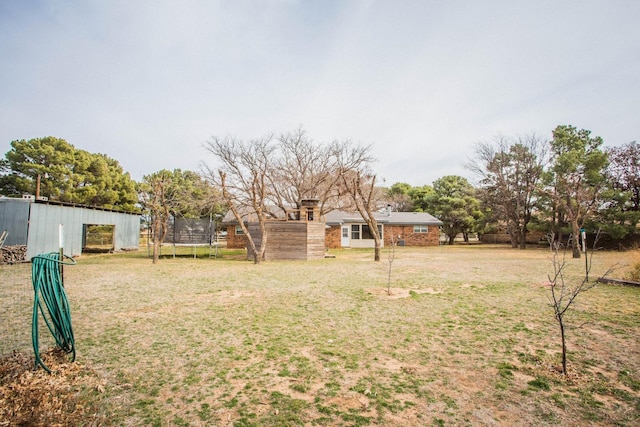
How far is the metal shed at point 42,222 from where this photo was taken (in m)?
13.4

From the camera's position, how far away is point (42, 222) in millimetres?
14234

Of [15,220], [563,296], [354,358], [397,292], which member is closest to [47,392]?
[354,358]

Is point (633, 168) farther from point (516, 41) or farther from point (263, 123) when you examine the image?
point (263, 123)

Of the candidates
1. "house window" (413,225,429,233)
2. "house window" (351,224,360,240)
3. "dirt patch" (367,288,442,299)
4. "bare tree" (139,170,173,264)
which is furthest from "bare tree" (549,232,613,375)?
"house window" (413,225,429,233)

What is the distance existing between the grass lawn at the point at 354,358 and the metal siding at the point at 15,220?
378 inches

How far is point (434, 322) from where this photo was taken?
519cm

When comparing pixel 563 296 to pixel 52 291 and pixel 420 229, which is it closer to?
pixel 52 291

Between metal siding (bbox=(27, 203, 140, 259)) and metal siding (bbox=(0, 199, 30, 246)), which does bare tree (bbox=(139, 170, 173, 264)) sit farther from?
metal siding (bbox=(0, 199, 30, 246))

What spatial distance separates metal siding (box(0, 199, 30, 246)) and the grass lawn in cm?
961

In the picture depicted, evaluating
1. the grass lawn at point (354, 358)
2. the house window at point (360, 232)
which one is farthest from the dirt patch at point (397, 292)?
the house window at point (360, 232)

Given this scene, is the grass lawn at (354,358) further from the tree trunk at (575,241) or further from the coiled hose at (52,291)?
the tree trunk at (575,241)

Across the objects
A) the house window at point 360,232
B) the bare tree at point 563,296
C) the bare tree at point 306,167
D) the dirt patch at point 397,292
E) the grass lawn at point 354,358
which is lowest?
the grass lawn at point 354,358

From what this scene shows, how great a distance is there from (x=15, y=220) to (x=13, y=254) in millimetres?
1627

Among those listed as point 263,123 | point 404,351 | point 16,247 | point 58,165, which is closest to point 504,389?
point 404,351
